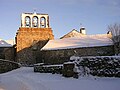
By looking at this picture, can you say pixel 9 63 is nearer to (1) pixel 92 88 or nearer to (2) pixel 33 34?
(2) pixel 33 34

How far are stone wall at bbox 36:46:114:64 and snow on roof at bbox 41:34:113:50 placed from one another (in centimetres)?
63

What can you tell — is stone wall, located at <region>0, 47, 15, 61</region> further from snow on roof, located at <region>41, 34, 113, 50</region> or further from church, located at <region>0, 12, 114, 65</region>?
snow on roof, located at <region>41, 34, 113, 50</region>

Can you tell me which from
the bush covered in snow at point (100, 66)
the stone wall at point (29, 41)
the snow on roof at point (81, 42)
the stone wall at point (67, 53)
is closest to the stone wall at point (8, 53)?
the stone wall at point (29, 41)

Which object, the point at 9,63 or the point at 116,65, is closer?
the point at 116,65

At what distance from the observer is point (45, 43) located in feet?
144

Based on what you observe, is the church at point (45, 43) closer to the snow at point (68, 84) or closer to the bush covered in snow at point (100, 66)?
the bush covered in snow at point (100, 66)

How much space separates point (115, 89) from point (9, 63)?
26196mm

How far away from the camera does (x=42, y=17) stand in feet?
146

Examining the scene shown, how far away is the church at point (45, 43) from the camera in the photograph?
36.5 meters

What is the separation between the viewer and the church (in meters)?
36.5

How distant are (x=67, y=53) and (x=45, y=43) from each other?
8.02m

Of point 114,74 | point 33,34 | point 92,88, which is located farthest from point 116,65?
point 33,34

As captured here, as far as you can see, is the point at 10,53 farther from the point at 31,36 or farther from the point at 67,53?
the point at 67,53

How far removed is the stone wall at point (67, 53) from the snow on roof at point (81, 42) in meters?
0.63
